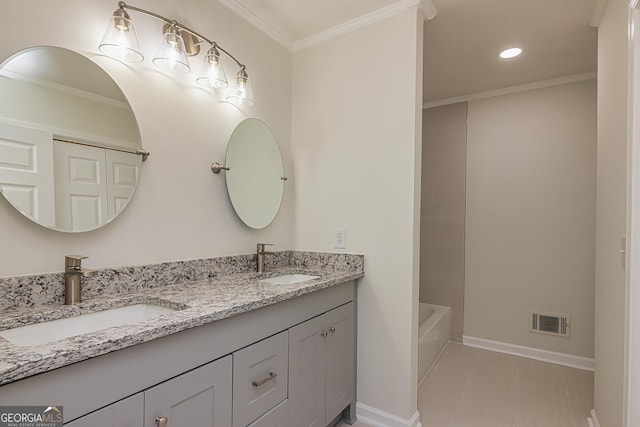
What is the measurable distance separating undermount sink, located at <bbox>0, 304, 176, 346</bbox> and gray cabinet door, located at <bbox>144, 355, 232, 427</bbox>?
291mm

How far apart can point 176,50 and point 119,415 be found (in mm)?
1399

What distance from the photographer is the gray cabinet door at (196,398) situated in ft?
3.04

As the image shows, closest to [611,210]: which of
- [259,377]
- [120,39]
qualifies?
[259,377]

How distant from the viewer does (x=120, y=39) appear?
1.27 metres

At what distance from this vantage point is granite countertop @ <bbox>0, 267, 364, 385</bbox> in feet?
2.34

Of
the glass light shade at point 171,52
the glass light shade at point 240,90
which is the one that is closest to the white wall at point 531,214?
the glass light shade at point 240,90

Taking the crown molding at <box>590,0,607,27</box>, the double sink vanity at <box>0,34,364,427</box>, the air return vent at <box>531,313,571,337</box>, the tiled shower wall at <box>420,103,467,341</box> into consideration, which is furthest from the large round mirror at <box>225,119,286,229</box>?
the air return vent at <box>531,313,571,337</box>

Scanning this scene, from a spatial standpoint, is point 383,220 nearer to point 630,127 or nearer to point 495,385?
point 630,127

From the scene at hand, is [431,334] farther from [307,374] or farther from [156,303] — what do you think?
[156,303]

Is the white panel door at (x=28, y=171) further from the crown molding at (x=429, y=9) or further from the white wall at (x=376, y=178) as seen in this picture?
the crown molding at (x=429, y=9)

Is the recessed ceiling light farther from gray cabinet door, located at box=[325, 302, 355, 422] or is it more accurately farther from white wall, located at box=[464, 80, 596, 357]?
gray cabinet door, located at box=[325, 302, 355, 422]

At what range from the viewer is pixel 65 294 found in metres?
1.14

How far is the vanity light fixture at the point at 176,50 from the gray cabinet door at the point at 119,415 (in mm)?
1247

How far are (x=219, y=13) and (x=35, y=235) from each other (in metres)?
1.39
